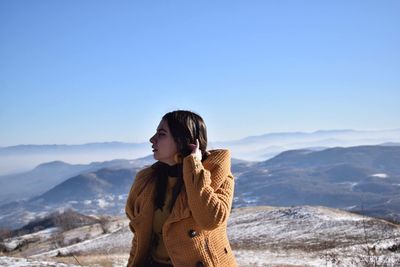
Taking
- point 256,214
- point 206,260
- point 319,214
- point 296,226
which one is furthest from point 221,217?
point 256,214

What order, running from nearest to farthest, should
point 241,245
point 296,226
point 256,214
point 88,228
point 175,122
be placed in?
point 175,122
point 241,245
point 296,226
point 256,214
point 88,228

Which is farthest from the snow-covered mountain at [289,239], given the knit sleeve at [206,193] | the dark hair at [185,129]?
the dark hair at [185,129]

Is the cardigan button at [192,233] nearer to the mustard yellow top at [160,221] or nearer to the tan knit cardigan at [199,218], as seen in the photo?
the tan knit cardigan at [199,218]

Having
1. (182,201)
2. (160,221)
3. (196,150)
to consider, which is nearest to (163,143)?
(196,150)

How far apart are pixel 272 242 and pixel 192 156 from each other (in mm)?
29649

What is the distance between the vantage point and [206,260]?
3.81m

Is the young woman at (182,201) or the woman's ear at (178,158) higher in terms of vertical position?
the woman's ear at (178,158)

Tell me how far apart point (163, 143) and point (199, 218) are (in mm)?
723

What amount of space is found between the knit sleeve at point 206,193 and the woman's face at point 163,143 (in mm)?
219

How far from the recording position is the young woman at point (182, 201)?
3.74 m

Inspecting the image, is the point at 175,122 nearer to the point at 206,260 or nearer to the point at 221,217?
the point at 221,217

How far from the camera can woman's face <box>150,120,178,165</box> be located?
158 inches

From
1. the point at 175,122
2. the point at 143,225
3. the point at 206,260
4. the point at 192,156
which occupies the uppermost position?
the point at 175,122

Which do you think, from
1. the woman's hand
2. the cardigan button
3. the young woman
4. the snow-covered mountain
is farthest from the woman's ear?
the snow-covered mountain
